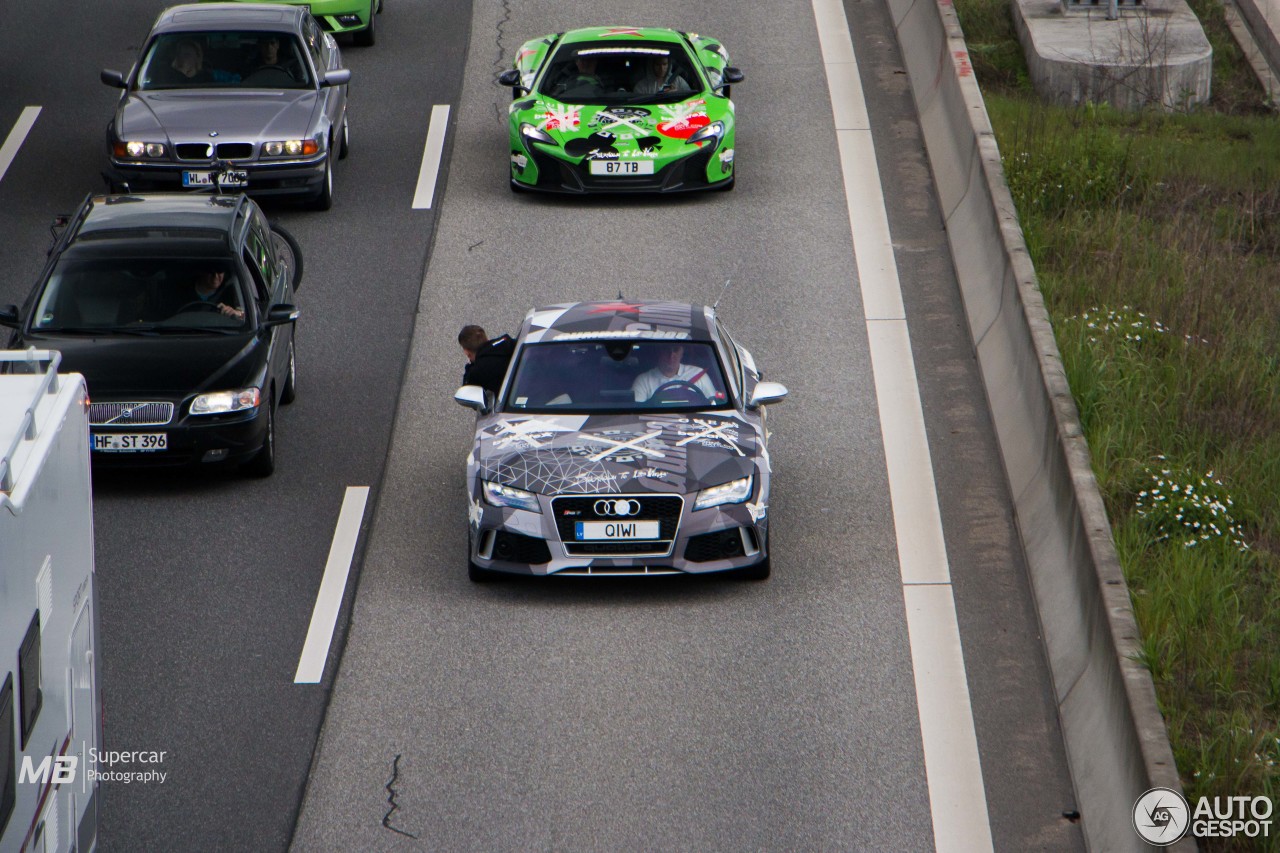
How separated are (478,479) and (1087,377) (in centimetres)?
431

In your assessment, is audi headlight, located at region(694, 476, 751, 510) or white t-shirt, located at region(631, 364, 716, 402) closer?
audi headlight, located at region(694, 476, 751, 510)

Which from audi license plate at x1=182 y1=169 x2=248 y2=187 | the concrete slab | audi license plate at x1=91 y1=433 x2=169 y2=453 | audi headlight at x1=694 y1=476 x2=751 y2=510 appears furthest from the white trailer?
the concrete slab

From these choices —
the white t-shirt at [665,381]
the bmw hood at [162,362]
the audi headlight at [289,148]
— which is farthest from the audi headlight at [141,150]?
the white t-shirt at [665,381]

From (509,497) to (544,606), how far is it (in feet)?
2.35

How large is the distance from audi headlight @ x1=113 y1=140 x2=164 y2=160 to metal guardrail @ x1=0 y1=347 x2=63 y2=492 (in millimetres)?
10801

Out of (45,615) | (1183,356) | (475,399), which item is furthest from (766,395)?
(45,615)

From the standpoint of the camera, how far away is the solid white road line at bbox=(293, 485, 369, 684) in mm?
10289

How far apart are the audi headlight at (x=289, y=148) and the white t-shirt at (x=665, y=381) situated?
6.95m

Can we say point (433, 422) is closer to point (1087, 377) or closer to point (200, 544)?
point (200, 544)

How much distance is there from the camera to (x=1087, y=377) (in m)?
12.5

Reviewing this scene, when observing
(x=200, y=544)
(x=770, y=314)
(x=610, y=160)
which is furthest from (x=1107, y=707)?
(x=610, y=160)

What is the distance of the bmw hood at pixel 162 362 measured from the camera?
40.8 feet

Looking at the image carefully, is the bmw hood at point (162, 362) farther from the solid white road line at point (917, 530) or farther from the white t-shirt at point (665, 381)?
the solid white road line at point (917, 530)

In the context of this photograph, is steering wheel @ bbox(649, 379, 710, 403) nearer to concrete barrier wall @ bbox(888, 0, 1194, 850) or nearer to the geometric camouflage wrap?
the geometric camouflage wrap
